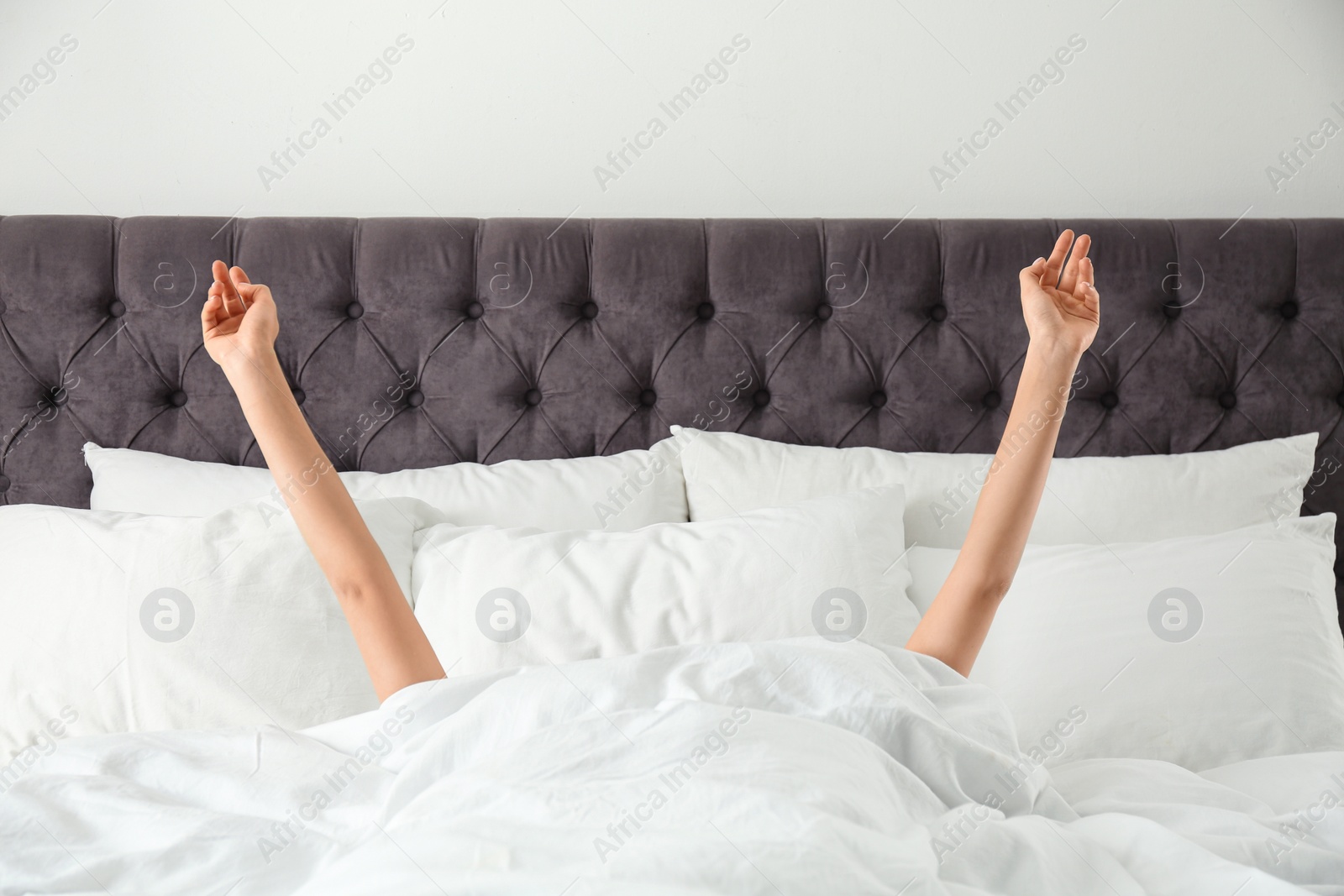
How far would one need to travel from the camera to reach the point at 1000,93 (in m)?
1.79

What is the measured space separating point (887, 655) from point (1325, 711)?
29.1 inches

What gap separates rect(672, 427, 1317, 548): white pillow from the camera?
150 centimetres

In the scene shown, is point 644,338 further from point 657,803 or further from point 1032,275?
point 657,803

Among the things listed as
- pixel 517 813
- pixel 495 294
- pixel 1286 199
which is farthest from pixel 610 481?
pixel 1286 199

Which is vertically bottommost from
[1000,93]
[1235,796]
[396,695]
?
[1235,796]

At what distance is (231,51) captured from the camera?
1757mm

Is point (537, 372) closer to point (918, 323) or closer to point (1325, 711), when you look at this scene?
point (918, 323)

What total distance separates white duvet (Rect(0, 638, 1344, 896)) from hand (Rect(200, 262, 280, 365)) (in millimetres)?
458

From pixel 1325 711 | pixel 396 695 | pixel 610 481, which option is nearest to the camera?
pixel 396 695

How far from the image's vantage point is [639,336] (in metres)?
1.66

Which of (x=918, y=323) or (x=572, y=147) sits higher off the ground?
(x=572, y=147)

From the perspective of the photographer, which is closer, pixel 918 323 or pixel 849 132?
pixel 918 323

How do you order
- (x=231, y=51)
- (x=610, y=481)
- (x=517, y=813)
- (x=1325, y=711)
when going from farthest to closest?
(x=231, y=51)
(x=610, y=481)
(x=1325, y=711)
(x=517, y=813)

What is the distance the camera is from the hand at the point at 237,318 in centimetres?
115
